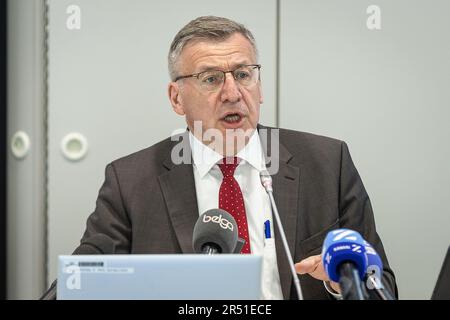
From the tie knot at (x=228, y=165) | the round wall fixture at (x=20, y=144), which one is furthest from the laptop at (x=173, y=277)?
the round wall fixture at (x=20, y=144)

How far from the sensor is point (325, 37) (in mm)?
2141

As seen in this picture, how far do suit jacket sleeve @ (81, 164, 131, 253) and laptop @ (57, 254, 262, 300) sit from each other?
0.74 meters

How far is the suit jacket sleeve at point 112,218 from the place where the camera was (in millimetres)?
1675

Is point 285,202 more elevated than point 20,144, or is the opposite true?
point 20,144

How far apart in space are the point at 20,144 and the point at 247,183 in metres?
1.02

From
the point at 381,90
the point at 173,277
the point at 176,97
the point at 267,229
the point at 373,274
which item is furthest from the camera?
the point at 381,90

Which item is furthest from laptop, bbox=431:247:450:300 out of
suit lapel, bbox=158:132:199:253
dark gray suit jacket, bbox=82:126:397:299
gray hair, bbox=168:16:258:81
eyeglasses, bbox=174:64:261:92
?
gray hair, bbox=168:16:258:81

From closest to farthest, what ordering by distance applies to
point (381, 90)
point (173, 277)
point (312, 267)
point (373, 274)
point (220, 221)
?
1. point (173, 277)
2. point (373, 274)
3. point (220, 221)
4. point (312, 267)
5. point (381, 90)

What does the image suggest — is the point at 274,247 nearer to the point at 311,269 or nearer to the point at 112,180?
the point at 311,269

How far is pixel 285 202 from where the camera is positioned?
1672 mm

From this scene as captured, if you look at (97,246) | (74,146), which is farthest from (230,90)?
(74,146)

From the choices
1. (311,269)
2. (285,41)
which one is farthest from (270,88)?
(311,269)

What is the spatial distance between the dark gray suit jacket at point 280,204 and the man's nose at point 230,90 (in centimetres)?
24

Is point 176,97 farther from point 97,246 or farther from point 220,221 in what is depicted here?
point 220,221
